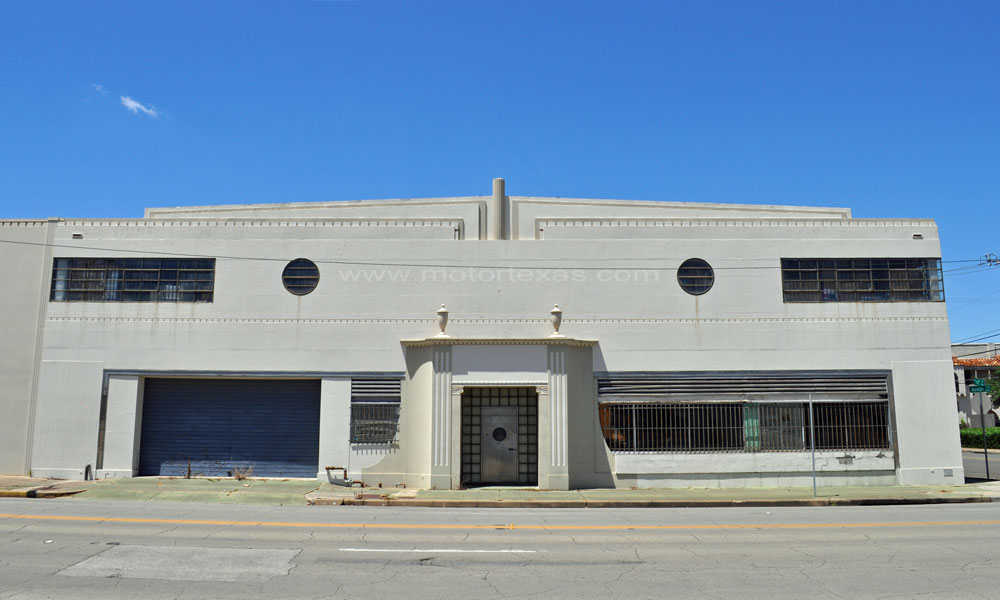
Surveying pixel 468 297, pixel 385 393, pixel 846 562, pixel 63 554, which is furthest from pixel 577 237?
pixel 63 554

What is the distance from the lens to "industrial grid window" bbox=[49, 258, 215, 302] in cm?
2089

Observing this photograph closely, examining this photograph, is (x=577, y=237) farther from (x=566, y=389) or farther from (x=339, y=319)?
(x=339, y=319)

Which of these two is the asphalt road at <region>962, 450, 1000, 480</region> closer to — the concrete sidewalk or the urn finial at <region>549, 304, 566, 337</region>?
the concrete sidewalk

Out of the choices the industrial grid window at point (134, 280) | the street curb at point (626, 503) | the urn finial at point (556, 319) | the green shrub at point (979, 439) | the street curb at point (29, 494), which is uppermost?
the industrial grid window at point (134, 280)

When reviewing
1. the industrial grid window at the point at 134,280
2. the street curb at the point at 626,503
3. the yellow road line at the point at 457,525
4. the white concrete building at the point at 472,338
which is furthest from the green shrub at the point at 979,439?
the industrial grid window at the point at 134,280

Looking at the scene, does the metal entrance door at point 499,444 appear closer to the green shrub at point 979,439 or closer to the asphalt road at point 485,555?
the asphalt road at point 485,555

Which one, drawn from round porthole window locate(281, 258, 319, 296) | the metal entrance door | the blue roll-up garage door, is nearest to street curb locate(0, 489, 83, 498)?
the blue roll-up garage door

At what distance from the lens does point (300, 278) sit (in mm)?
20781

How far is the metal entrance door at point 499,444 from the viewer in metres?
19.5

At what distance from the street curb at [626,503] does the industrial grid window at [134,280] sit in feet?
25.2

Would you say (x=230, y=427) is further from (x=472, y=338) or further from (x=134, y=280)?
(x=472, y=338)

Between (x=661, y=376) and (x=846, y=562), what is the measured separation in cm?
1070

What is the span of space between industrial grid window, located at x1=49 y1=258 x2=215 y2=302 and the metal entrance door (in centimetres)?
840

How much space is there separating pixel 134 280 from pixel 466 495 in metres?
11.0
